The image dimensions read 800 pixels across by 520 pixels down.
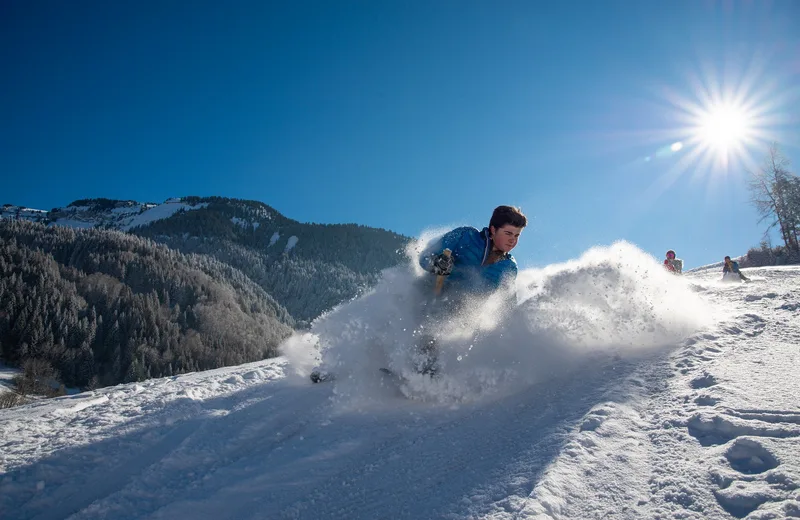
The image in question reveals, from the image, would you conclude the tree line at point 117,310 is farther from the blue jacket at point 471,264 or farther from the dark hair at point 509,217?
the dark hair at point 509,217

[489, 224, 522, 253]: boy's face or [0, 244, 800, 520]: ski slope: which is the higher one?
[489, 224, 522, 253]: boy's face

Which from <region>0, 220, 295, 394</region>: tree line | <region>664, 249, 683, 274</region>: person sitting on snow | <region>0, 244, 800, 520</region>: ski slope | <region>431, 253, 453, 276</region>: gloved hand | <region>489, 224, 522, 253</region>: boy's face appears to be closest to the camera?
<region>0, 244, 800, 520</region>: ski slope

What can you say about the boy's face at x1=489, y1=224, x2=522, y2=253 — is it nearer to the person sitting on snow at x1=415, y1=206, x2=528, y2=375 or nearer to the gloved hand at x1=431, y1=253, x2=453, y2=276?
the person sitting on snow at x1=415, y1=206, x2=528, y2=375

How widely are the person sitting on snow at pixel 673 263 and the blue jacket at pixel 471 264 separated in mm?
12759

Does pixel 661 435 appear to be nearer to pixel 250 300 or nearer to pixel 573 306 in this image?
pixel 573 306

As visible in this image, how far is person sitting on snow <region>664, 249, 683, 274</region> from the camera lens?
570 inches

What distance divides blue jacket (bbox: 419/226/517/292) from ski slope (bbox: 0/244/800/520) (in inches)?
18.0

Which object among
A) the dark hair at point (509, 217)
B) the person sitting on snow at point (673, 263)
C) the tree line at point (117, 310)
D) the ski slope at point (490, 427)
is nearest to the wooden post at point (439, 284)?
the ski slope at point (490, 427)

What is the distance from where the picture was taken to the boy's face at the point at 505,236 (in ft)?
16.5

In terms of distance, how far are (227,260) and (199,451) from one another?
6689 inches

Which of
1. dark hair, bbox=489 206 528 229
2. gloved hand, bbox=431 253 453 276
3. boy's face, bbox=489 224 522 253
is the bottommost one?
gloved hand, bbox=431 253 453 276

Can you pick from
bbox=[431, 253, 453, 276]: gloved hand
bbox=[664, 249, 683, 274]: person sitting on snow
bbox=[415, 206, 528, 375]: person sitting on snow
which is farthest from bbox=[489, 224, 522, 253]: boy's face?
bbox=[664, 249, 683, 274]: person sitting on snow

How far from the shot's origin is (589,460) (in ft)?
6.59

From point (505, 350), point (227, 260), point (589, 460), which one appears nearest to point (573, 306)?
point (505, 350)
